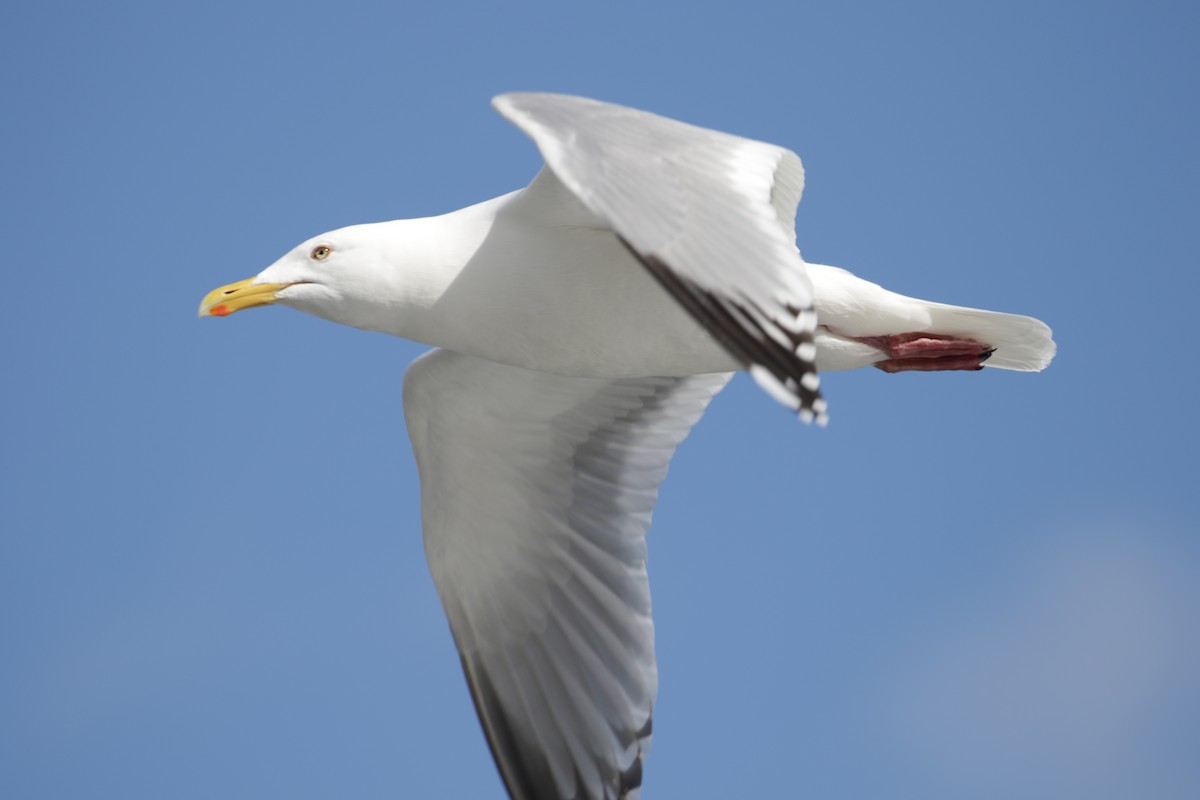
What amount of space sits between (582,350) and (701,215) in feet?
3.13

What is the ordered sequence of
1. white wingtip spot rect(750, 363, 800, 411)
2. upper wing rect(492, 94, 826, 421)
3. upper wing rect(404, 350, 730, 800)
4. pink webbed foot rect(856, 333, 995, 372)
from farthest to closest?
1. upper wing rect(404, 350, 730, 800)
2. pink webbed foot rect(856, 333, 995, 372)
3. upper wing rect(492, 94, 826, 421)
4. white wingtip spot rect(750, 363, 800, 411)

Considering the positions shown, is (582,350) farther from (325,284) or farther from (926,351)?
(926,351)

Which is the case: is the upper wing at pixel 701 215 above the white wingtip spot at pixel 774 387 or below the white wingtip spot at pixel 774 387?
above

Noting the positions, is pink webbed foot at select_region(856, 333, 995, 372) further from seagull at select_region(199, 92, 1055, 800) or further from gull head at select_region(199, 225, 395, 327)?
gull head at select_region(199, 225, 395, 327)

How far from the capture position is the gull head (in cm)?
432

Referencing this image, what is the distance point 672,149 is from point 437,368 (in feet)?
5.00

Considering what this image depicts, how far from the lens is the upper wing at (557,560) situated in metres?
5.25

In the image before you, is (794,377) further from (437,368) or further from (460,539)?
(460,539)

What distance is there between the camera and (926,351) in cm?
464

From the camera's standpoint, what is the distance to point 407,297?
4.30m

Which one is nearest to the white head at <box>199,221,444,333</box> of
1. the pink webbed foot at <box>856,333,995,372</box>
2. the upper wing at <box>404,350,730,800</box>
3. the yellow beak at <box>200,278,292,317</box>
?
the yellow beak at <box>200,278,292,317</box>

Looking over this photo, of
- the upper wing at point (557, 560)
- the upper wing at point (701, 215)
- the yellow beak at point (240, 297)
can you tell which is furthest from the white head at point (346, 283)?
the upper wing at point (557, 560)

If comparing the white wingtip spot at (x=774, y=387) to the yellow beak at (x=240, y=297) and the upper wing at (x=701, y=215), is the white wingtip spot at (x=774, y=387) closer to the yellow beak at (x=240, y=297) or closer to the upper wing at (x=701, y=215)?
the upper wing at (x=701, y=215)

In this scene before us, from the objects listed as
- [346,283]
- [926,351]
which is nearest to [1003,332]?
[926,351]
